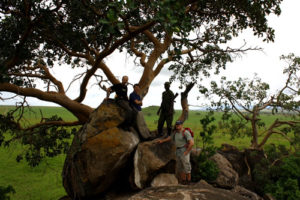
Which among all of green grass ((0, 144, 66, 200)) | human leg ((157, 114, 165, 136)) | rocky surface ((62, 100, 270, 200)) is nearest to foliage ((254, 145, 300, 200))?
rocky surface ((62, 100, 270, 200))

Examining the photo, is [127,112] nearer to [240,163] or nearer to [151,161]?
[151,161]

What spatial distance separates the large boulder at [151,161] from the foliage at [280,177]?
601cm

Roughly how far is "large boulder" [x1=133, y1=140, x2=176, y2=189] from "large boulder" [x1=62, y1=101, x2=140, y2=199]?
0.42 meters

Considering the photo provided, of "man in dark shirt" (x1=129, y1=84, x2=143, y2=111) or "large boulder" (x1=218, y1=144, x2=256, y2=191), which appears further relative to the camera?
"large boulder" (x1=218, y1=144, x2=256, y2=191)

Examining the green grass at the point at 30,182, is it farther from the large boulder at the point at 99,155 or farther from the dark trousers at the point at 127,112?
the dark trousers at the point at 127,112

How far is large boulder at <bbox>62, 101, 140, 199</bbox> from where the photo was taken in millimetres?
8109

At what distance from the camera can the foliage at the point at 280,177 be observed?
1069 cm

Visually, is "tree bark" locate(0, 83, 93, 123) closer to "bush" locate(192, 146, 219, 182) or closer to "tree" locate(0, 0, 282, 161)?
"tree" locate(0, 0, 282, 161)

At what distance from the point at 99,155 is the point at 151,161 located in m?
1.98

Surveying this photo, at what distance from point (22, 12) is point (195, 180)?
30.7 feet

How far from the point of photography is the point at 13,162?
102ft

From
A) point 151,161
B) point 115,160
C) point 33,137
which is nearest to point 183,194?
point 151,161

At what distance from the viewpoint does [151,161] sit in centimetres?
863

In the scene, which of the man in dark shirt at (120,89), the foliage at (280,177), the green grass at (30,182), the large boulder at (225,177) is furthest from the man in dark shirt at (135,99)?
the green grass at (30,182)
